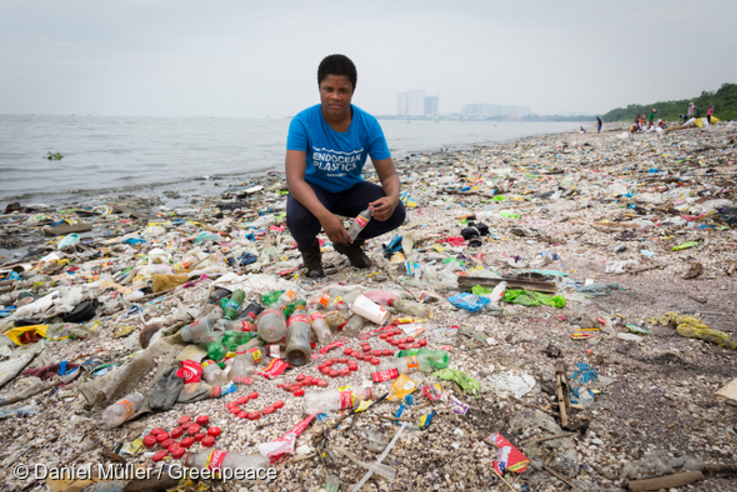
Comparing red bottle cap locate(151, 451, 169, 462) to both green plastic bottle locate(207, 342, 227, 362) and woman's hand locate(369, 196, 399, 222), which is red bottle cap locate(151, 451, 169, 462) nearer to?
green plastic bottle locate(207, 342, 227, 362)

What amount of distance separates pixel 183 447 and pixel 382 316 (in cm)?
155

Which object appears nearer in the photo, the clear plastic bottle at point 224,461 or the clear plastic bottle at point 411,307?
the clear plastic bottle at point 224,461

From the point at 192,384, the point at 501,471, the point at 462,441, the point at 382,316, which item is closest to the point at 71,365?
the point at 192,384

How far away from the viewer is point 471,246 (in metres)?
4.73

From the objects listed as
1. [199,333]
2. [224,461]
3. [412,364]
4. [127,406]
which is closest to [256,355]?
[199,333]

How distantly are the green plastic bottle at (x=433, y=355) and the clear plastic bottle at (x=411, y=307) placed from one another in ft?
1.88

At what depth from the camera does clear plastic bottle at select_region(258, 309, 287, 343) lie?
2.62 meters

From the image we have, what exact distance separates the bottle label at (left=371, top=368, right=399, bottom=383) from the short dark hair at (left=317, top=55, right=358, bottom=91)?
2410mm

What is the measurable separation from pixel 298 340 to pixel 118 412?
1.04m

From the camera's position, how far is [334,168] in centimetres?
353

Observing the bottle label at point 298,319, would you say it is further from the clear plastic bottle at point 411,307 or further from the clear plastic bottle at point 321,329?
the clear plastic bottle at point 411,307

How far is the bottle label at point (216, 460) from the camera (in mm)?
1637

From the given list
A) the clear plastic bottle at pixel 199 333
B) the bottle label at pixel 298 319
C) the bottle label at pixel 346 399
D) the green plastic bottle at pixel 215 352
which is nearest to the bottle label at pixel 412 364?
the bottle label at pixel 346 399

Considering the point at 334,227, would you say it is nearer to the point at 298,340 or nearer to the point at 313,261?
the point at 313,261
